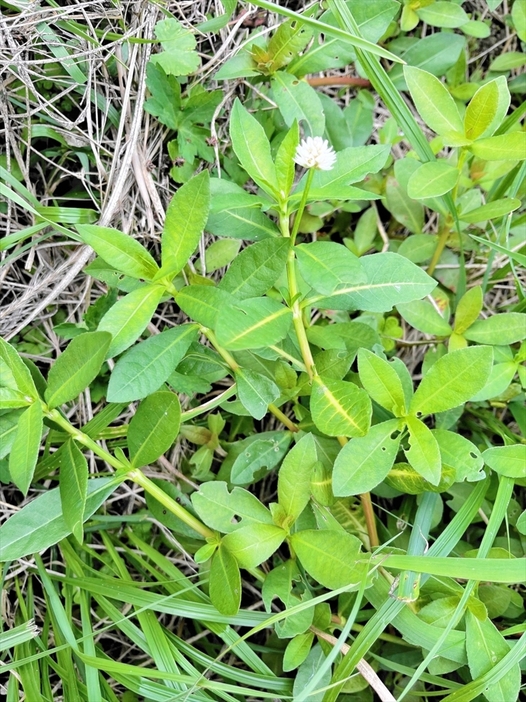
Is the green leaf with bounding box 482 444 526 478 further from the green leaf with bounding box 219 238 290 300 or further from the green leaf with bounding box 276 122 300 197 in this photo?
the green leaf with bounding box 276 122 300 197

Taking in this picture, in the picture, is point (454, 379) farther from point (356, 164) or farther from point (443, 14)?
point (443, 14)

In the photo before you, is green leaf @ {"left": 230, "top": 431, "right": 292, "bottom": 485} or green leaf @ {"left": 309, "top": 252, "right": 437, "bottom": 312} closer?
green leaf @ {"left": 309, "top": 252, "right": 437, "bottom": 312}

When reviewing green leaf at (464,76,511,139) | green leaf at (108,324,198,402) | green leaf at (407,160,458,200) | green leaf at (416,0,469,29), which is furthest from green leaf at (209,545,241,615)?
green leaf at (416,0,469,29)

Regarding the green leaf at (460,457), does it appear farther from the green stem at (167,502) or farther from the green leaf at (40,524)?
the green leaf at (40,524)

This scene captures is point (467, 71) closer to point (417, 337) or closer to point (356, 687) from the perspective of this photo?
point (417, 337)

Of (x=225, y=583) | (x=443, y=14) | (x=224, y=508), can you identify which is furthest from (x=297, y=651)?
(x=443, y=14)

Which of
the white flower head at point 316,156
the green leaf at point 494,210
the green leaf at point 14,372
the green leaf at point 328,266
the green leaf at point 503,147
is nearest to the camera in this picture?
the white flower head at point 316,156

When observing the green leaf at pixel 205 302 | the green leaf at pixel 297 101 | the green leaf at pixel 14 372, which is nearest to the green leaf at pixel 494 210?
the green leaf at pixel 297 101
